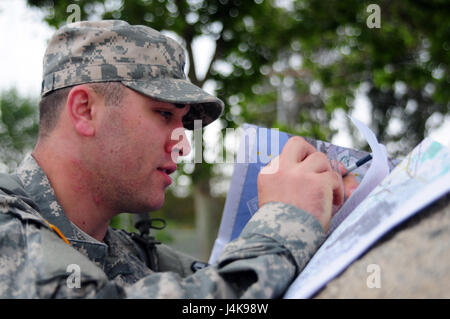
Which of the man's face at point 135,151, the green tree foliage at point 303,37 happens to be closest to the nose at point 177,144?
the man's face at point 135,151

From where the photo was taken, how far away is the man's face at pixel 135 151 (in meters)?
1.37

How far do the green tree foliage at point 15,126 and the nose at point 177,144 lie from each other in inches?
999

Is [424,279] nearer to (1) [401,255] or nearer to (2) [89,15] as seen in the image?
(1) [401,255]

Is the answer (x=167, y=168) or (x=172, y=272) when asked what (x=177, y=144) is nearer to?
(x=167, y=168)

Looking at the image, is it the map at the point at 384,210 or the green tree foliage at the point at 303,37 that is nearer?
the map at the point at 384,210

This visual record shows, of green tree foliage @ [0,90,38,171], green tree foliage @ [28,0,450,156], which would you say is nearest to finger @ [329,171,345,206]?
green tree foliage @ [28,0,450,156]

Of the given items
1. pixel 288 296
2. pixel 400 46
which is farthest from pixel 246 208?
pixel 400 46

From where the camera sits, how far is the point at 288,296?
903 millimetres

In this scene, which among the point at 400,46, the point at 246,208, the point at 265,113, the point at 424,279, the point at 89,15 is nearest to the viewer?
the point at 424,279

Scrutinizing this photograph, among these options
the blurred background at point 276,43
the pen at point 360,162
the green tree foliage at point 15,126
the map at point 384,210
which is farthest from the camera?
the green tree foliage at point 15,126

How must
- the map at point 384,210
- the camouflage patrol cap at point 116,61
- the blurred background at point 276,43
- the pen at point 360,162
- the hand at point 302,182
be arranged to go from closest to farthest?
the map at point 384,210 < the hand at point 302,182 < the pen at point 360,162 < the camouflage patrol cap at point 116,61 < the blurred background at point 276,43

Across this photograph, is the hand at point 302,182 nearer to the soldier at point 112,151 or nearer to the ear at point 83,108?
the soldier at point 112,151

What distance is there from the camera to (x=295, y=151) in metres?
1.15
